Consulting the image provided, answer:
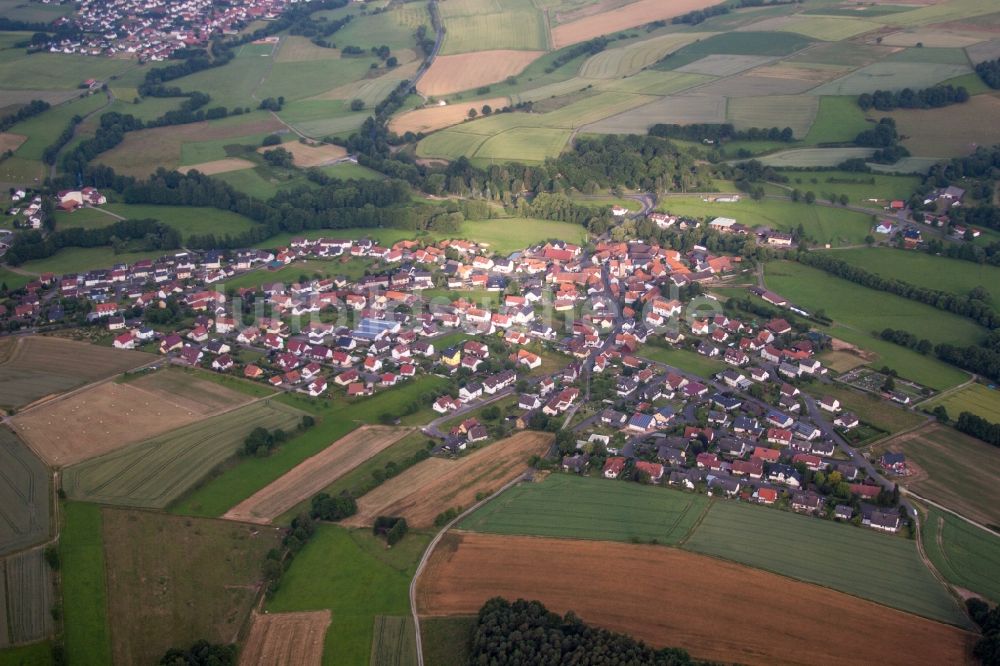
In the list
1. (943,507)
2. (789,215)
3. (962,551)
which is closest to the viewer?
(962,551)

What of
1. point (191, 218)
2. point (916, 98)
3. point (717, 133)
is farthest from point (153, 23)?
point (916, 98)

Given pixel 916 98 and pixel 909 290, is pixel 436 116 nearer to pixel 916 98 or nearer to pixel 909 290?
pixel 916 98

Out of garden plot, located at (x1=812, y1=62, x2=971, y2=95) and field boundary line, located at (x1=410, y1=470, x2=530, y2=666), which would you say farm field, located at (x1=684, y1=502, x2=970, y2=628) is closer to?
field boundary line, located at (x1=410, y1=470, x2=530, y2=666)

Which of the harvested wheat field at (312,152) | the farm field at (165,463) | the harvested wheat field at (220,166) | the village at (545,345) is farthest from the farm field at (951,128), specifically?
the farm field at (165,463)

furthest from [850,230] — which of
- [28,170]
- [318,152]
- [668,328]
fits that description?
[28,170]

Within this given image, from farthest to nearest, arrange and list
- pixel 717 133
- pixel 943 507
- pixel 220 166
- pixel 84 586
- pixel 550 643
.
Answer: pixel 717 133, pixel 220 166, pixel 943 507, pixel 84 586, pixel 550 643

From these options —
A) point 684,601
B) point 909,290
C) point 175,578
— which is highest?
point 909,290

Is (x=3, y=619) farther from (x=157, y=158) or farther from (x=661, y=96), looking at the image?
(x=661, y=96)
